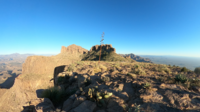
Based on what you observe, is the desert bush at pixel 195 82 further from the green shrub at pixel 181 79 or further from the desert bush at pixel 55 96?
the desert bush at pixel 55 96

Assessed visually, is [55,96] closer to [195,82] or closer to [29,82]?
[195,82]

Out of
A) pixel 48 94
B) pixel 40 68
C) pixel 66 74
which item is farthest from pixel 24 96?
pixel 48 94

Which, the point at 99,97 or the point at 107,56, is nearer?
the point at 99,97

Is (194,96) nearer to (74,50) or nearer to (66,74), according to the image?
(66,74)

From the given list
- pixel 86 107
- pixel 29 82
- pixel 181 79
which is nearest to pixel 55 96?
pixel 86 107

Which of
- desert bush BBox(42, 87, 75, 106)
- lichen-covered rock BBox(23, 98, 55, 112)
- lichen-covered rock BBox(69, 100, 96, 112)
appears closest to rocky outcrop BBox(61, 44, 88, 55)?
desert bush BBox(42, 87, 75, 106)

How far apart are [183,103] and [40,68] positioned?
2077 inches

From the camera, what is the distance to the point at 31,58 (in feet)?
138

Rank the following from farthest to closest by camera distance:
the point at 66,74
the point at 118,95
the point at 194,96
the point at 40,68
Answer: the point at 40,68, the point at 66,74, the point at 118,95, the point at 194,96

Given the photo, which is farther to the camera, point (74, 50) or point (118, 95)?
point (74, 50)

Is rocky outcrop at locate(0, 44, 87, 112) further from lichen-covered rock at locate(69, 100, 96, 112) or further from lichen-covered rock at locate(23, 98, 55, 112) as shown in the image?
lichen-covered rock at locate(69, 100, 96, 112)

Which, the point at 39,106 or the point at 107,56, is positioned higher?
the point at 107,56

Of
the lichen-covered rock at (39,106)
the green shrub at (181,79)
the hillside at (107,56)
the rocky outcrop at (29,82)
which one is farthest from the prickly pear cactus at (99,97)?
the hillside at (107,56)

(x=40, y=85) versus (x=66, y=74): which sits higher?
(x=66, y=74)
